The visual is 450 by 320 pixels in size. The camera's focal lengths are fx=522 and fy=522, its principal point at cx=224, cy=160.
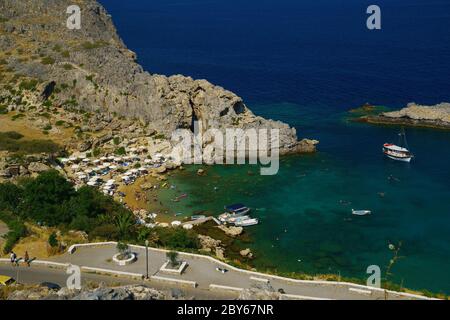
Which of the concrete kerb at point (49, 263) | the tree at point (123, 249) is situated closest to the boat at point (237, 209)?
the tree at point (123, 249)

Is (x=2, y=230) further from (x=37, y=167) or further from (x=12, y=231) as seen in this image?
(x=37, y=167)

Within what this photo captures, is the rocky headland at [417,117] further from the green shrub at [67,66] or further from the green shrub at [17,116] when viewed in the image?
the green shrub at [17,116]

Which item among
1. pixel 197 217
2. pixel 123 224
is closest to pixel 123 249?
pixel 123 224

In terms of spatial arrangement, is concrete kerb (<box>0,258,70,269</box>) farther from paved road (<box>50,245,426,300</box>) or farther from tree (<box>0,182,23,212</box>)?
tree (<box>0,182,23,212</box>)

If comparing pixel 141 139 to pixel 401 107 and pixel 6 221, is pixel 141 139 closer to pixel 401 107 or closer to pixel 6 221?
pixel 6 221

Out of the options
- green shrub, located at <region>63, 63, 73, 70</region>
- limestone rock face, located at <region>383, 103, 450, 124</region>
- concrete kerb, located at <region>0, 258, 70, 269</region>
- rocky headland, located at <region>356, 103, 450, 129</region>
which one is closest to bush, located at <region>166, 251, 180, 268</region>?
concrete kerb, located at <region>0, 258, 70, 269</region>
